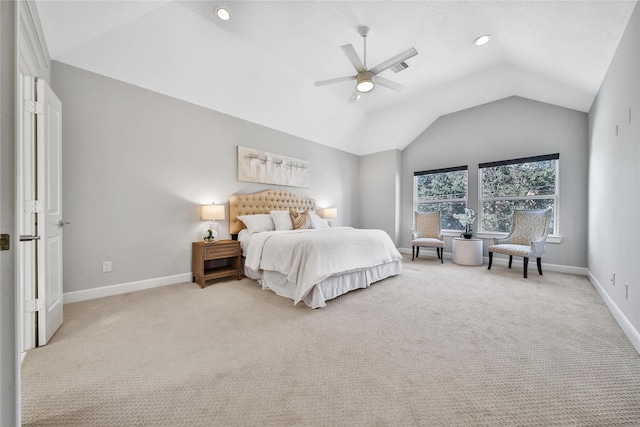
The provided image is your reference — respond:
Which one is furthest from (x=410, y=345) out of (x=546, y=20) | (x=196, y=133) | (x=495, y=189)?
(x=495, y=189)

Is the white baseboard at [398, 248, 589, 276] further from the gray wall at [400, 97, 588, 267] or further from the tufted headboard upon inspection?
the tufted headboard

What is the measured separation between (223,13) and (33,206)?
263cm

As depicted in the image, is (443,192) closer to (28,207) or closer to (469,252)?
(469,252)

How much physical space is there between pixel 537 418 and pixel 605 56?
3.57 m

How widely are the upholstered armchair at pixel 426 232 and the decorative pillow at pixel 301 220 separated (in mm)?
2300

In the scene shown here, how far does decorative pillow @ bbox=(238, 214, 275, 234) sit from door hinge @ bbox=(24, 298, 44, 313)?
90.8 inches

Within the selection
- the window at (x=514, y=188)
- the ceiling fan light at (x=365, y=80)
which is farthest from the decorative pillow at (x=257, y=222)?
the window at (x=514, y=188)

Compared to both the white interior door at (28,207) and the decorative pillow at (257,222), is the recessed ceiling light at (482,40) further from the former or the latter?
the white interior door at (28,207)

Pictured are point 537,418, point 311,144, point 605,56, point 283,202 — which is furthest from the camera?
point 311,144

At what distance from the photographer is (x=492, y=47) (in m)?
3.35

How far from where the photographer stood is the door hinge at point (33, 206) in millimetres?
1826

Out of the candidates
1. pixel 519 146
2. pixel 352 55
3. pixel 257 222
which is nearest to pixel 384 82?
pixel 352 55

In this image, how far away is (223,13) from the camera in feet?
9.15

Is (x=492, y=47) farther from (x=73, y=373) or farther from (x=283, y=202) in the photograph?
(x=73, y=373)
